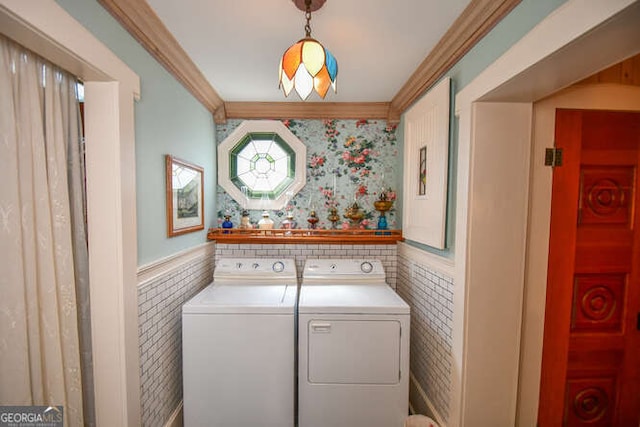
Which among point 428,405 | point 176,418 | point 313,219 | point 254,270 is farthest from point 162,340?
point 428,405

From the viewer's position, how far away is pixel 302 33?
1.36 m

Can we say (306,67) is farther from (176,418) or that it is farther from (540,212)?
(176,418)

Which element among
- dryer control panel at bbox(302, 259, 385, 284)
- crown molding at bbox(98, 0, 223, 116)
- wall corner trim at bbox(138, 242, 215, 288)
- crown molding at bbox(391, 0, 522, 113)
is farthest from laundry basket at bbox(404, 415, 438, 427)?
crown molding at bbox(98, 0, 223, 116)

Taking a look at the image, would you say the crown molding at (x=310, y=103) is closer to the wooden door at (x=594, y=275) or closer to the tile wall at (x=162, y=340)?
the wooden door at (x=594, y=275)

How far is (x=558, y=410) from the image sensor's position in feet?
4.24

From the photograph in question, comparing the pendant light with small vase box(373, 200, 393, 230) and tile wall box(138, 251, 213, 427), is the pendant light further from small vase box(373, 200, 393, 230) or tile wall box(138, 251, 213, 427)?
small vase box(373, 200, 393, 230)

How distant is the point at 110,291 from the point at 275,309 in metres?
0.83

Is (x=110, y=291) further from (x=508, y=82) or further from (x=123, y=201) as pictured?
(x=508, y=82)

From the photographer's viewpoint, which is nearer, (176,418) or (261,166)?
(176,418)

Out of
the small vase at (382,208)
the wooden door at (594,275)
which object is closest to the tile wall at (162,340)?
the small vase at (382,208)

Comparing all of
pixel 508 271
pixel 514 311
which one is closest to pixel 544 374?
pixel 514 311

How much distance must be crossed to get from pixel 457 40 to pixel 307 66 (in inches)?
35.1

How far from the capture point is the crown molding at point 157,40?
3.67ft

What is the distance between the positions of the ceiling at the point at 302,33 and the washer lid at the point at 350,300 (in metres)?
1.55
